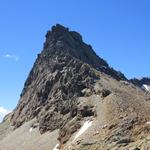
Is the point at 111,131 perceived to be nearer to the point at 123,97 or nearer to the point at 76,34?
the point at 123,97

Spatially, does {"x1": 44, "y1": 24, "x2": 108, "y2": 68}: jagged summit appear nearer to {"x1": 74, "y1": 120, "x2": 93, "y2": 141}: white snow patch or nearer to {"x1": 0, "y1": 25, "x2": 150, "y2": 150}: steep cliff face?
{"x1": 0, "y1": 25, "x2": 150, "y2": 150}: steep cliff face

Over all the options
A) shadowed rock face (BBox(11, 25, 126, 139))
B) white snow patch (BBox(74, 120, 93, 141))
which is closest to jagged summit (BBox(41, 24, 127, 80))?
shadowed rock face (BBox(11, 25, 126, 139))

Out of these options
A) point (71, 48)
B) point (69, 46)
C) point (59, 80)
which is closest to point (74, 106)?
point (59, 80)

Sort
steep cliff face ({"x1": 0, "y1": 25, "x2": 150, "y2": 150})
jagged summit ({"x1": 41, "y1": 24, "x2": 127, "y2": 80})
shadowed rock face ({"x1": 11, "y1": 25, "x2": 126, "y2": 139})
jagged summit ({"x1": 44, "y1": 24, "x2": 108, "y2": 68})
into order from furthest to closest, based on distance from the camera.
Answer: jagged summit ({"x1": 44, "y1": 24, "x2": 108, "y2": 68}) → jagged summit ({"x1": 41, "y1": 24, "x2": 127, "y2": 80}) → shadowed rock face ({"x1": 11, "y1": 25, "x2": 126, "y2": 139}) → steep cliff face ({"x1": 0, "y1": 25, "x2": 150, "y2": 150})

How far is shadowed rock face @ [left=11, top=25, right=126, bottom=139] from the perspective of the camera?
445ft

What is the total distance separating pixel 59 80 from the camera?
155500 millimetres

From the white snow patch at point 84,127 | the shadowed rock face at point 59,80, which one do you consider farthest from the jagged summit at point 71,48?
the white snow patch at point 84,127

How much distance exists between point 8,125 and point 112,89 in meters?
67.0

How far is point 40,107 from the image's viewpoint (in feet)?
528

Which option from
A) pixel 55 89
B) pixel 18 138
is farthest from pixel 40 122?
pixel 55 89

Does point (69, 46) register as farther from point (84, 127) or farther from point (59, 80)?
point (84, 127)

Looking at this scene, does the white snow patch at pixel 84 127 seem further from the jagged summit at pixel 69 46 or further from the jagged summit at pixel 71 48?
the jagged summit at pixel 69 46

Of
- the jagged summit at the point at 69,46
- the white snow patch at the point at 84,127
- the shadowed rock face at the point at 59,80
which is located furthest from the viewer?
the jagged summit at the point at 69,46

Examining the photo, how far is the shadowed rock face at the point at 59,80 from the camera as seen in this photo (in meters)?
136
